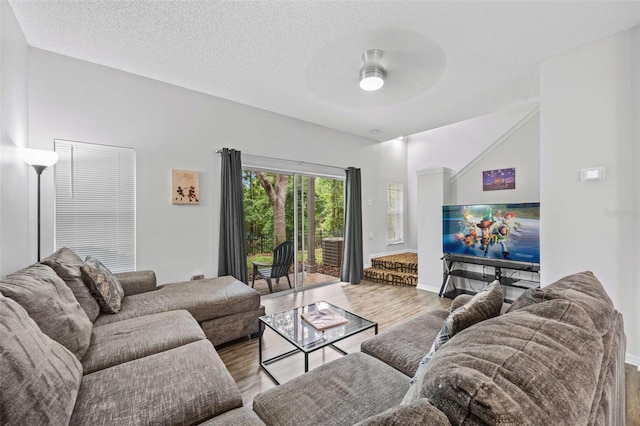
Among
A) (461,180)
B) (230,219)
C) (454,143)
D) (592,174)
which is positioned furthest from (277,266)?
(454,143)

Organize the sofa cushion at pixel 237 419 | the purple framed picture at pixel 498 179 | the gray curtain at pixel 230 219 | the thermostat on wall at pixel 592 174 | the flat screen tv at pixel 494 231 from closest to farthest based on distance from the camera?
the sofa cushion at pixel 237 419 → the thermostat on wall at pixel 592 174 → the flat screen tv at pixel 494 231 → the gray curtain at pixel 230 219 → the purple framed picture at pixel 498 179

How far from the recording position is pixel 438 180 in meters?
4.27

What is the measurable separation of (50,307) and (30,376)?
732 mm

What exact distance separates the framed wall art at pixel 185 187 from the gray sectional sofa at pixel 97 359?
117 cm

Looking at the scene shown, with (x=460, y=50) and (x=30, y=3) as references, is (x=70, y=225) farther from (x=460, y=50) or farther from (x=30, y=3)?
(x=460, y=50)

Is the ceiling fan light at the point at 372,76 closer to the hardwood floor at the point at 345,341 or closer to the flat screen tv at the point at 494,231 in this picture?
the flat screen tv at the point at 494,231

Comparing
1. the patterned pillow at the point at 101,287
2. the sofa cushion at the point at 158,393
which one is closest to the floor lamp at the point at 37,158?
the patterned pillow at the point at 101,287

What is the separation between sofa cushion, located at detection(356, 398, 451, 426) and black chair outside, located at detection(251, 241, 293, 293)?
3614 millimetres

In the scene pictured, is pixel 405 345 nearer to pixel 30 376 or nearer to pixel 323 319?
pixel 323 319

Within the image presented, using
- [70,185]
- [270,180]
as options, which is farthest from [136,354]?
[270,180]

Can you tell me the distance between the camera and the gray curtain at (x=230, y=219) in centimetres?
352

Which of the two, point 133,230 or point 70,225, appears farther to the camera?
point 133,230

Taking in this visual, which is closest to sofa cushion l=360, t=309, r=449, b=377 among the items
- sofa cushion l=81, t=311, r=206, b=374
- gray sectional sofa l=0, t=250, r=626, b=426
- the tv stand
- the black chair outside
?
gray sectional sofa l=0, t=250, r=626, b=426

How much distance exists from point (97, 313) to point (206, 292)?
0.81 meters
